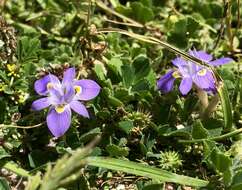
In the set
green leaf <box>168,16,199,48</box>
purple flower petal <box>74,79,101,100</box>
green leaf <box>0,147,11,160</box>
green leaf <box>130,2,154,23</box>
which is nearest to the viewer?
Result: green leaf <box>0,147,11,160</box>

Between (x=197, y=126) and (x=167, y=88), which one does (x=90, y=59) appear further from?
(x=197, y=126)

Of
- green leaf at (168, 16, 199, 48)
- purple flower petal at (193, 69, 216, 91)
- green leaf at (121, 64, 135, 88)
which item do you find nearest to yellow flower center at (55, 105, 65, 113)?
green leaf at (121, 64, 135, 88)

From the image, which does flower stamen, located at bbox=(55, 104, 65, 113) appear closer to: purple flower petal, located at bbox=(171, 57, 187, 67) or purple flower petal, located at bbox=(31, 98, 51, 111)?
purple flower petal, located at bbox=(31, 98, 51, 111)

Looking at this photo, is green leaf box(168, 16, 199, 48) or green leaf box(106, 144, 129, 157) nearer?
green leaf box(106, 144, 129, 157)

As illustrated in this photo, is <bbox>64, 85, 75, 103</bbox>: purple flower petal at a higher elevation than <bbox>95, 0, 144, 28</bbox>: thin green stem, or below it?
below

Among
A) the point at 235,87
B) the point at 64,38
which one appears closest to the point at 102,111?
the point at 235,87

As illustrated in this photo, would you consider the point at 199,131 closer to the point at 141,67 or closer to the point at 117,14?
the point at 141,67

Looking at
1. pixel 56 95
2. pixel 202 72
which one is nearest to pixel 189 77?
pixel 202 72
